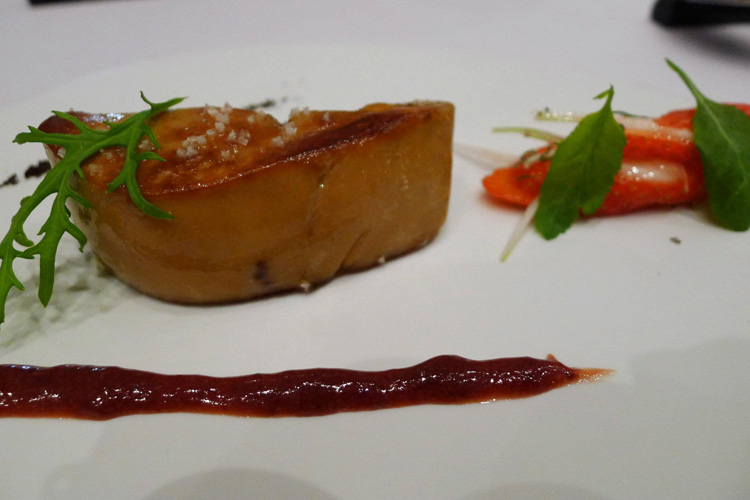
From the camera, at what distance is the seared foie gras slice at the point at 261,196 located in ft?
5.65

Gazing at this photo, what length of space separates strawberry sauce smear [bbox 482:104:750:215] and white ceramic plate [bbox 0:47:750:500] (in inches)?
3.1

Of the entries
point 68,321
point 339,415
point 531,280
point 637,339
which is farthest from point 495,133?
point 68,321

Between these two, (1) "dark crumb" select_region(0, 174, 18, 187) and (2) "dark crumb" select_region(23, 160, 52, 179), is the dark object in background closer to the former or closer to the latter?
(2) "dark crumb" select_region(23, 160, 52, 179)

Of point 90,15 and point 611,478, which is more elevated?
point 90,15

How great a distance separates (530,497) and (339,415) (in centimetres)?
57

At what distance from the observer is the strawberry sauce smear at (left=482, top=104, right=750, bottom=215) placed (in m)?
Result: 2.24

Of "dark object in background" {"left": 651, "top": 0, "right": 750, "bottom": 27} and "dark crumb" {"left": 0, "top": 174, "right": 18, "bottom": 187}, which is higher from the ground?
"dark object in background" {"left": 651, "top": 0, "right": 750, "bottom": 27}

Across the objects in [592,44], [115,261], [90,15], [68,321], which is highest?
[90,15]

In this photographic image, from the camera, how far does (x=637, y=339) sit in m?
1.77

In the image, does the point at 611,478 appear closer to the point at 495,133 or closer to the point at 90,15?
the point at 495,133

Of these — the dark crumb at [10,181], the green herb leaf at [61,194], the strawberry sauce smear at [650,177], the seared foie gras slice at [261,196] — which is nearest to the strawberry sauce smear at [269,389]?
the green herb leaf at [61,194]

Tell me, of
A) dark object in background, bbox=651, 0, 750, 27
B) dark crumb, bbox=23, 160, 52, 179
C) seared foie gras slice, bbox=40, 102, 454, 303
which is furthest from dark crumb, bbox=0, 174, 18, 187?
dark object in background, bbox=651, 0, 750, 27

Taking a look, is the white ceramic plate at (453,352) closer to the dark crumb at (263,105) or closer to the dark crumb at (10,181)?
the dark crumb at (10,181)

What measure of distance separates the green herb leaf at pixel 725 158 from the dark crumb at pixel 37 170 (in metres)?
2.87
